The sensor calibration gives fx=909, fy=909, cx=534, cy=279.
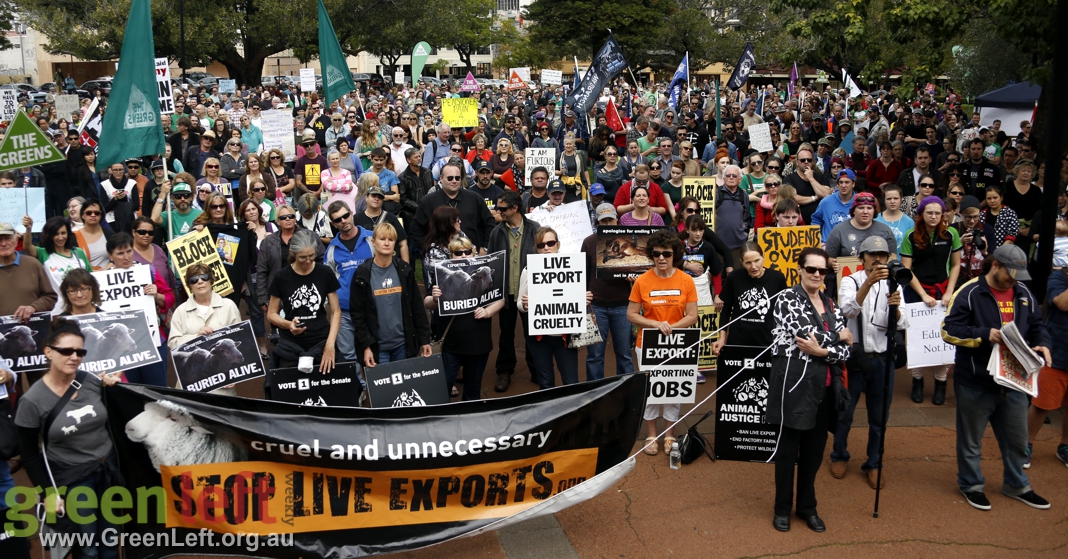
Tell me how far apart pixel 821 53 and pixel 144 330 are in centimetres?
1182

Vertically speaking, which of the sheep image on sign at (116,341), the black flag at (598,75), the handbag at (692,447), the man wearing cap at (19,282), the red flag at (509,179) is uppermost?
the black flag at (598,75)

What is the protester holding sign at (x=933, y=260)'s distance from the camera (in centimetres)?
817

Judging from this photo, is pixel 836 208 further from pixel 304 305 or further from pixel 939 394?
pixel 304 305

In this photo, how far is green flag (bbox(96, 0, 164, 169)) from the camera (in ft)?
31.4

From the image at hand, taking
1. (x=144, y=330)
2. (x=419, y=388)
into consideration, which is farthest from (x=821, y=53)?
(x=144, y=330)

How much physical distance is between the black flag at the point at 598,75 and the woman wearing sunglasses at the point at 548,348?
1061 centimetres

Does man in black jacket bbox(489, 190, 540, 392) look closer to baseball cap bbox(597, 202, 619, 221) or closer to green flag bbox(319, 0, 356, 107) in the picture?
A: baseball cap bbox(597, 202, 619, 221)

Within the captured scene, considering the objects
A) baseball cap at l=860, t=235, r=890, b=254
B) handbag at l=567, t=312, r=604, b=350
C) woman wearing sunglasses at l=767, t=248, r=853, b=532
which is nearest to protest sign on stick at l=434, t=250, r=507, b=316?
handbag at l=567, t=312, r=604, b=350

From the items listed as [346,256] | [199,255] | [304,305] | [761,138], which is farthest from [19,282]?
[761,138]

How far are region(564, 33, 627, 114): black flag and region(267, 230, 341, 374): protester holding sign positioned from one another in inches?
446

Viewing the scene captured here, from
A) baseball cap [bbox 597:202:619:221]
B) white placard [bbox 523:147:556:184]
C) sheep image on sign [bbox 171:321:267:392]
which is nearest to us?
sheep image on sign [bbox 171:321:267:392]

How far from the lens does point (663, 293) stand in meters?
6.96

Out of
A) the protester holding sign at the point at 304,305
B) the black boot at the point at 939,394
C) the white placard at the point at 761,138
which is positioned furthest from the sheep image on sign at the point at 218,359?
the white placard at the point at 761,138

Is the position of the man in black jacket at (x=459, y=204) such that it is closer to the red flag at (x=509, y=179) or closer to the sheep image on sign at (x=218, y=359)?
the red flag at (x=509, y=179)
